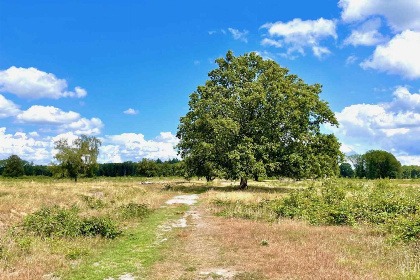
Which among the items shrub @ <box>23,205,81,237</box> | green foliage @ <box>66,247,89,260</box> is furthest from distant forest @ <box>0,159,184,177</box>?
green foliage @ <box>66,247,89,260</box>

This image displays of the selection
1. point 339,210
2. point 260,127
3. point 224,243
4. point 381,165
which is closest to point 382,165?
point 381,165

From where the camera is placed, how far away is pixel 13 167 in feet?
309

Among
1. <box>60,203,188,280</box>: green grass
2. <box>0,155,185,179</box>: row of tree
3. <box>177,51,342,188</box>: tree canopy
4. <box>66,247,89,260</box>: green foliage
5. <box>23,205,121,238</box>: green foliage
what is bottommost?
<box>60,203,188,280</box>: green grass

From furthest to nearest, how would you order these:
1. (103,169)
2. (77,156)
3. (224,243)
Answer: (103,169)
(77,156)
(224,243)

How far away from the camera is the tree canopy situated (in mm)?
37688

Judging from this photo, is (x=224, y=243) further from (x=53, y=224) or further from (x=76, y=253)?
(x=53, y=224)

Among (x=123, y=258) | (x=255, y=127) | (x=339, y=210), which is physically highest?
(x=255, y=127)

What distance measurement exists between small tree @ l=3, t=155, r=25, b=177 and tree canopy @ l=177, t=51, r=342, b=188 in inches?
3031

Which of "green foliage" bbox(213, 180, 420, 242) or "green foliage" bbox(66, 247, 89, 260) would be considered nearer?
"green foliage" bbox(66, 247, 89, 260)

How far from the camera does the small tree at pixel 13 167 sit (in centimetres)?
9294

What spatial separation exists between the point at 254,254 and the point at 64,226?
365 inches

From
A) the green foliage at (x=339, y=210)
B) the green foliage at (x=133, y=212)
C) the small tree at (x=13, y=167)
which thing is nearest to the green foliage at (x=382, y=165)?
the green foliage at (x=339, y=210)

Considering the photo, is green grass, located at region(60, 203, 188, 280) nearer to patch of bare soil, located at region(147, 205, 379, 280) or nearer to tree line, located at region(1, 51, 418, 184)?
patch of bare soil, located at region(147, 205, 379, 280)

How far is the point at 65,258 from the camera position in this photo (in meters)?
10.6
